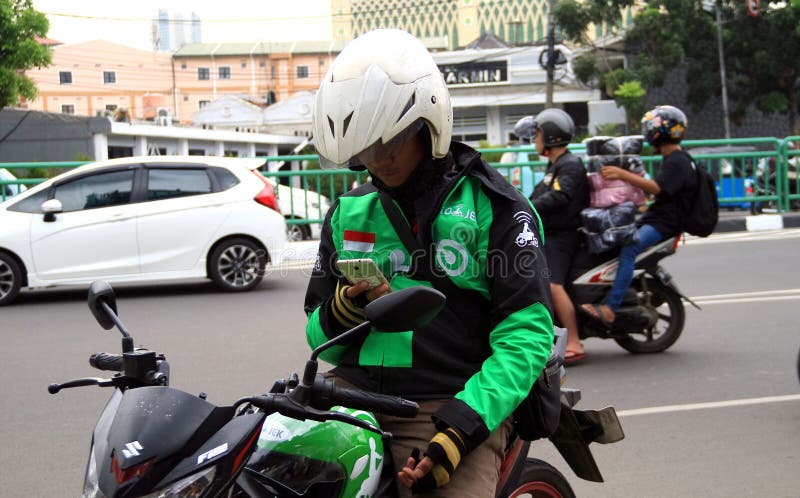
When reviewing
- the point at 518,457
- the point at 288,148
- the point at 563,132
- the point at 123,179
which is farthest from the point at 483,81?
the point at 518,457

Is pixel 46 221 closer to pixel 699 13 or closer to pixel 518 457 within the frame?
pixel 518 457

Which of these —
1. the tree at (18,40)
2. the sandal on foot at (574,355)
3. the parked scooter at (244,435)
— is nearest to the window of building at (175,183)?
the sandal on foot at (574,355)

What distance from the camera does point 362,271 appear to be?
2.21 m

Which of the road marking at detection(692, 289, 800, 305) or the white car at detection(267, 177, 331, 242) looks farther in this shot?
the white car at detection(267, 177, 331, 242)

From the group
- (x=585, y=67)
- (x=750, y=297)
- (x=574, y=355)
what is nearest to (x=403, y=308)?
(x=574, y=355)

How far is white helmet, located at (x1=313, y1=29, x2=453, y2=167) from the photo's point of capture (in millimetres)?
2217

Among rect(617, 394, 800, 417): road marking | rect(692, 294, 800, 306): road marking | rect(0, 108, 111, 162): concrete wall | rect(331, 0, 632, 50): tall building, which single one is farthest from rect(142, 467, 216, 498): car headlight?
rect(331, 0, 632, 50): tall building

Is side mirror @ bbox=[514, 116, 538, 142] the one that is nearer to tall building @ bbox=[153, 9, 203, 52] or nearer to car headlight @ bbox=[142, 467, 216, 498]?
car headlight @ bbox=[142, 467, 216, 498]

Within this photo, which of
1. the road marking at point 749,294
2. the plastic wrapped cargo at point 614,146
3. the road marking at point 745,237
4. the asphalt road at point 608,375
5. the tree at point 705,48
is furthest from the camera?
the tree at point 705,48

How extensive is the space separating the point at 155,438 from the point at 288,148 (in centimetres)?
5422

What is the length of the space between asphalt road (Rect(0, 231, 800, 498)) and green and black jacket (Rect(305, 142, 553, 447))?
7.34 feet

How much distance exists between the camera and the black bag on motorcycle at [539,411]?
96.3 inches

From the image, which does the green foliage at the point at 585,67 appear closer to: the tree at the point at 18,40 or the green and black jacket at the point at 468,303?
the tree at the point at 18,40

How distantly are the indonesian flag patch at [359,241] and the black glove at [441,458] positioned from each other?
0.59 meters
